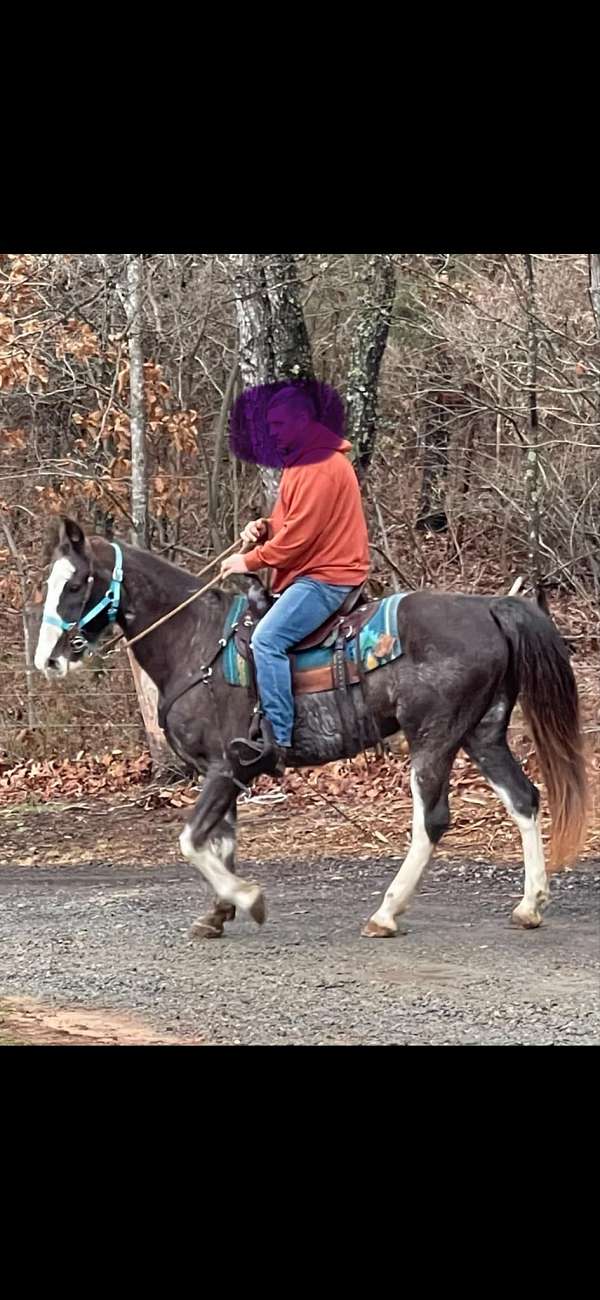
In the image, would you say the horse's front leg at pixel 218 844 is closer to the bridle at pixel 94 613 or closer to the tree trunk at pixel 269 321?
the bridle at pixel 94 613

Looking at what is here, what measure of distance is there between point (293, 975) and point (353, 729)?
4.12 ft

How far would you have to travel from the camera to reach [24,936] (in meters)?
8.00

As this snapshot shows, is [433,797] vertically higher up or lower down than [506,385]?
lower down

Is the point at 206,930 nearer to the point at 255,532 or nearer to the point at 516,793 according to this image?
the point at 516,793

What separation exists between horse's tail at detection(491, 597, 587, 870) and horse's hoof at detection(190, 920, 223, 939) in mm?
1694

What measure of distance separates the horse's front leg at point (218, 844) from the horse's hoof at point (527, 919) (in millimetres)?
1249

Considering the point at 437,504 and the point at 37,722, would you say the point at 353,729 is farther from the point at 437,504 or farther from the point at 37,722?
the point at 437,504

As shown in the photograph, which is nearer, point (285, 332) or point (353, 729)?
point (353, 729)

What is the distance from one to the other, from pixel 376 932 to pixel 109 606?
81.7 inches

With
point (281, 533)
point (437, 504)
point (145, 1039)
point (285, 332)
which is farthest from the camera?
point (437, 504)

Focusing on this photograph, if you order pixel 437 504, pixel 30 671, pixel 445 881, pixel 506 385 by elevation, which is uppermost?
pixel 506 385

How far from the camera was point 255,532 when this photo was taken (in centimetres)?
755

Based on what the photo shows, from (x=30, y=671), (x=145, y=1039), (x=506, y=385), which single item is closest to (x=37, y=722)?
(x=30, y=671)

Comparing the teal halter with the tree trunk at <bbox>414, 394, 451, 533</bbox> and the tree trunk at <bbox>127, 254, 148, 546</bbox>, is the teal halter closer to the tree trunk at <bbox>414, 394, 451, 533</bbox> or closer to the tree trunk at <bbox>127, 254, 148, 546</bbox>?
the tree trunk at <bbox>127, 254, 148, 546</bbox>
